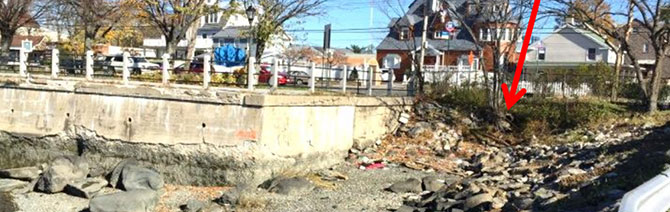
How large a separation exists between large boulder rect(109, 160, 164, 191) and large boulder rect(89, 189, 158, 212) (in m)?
1.19

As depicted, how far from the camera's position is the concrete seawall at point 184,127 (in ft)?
44.8

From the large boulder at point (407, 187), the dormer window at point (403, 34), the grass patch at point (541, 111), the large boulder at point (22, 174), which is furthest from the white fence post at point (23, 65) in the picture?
the dormer window at point (403, 34)

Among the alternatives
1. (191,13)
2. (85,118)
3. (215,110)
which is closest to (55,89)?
(85,118)

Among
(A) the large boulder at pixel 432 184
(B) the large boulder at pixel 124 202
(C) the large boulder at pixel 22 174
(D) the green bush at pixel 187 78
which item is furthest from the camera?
(D) the green bush at pixel 187 78

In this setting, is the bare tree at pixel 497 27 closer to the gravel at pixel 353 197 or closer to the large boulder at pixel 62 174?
the gravel at pixel 353 197

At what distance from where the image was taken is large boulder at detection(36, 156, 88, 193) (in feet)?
44.3

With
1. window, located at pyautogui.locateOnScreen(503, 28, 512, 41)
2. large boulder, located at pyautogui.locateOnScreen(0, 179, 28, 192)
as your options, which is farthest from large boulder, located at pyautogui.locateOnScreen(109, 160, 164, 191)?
window, located at pyautogui.locateOnScreen(503, 28, 512, 41)

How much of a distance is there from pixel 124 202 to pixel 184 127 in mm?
2988

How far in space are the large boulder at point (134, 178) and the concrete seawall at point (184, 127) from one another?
55cm

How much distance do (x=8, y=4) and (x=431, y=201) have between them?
92.0ft

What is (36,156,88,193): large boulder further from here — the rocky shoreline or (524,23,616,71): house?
(524,23,616,71): house

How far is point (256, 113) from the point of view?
13.4 meters

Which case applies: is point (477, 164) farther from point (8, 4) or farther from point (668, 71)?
point (668, 71)

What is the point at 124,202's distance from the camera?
11.6 meters
